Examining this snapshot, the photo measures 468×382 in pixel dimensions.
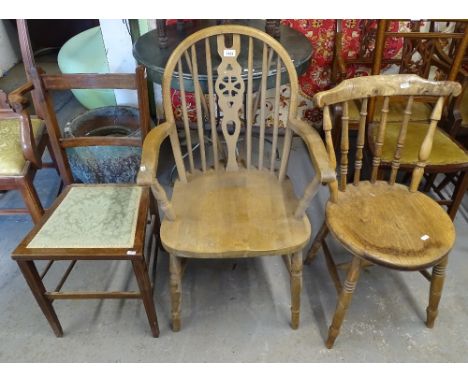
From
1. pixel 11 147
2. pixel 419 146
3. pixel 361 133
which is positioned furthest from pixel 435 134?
pixel 11 147

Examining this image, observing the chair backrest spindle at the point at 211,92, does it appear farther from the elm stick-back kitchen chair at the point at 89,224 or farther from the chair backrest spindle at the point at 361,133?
the chair backrest spindle at the point at 361,133

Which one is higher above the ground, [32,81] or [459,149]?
[32,81]

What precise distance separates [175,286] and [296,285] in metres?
0.45

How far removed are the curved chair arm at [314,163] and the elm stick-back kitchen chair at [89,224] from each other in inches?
22.4

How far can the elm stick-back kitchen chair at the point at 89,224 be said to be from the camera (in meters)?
1.22

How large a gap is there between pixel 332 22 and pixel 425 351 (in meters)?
1.92

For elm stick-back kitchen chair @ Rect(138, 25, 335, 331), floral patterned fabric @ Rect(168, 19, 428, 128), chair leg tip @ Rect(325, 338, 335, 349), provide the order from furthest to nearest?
floral patterned fabric @ Rect(168, 19, 428, 128) < chair leg tip @ Rect(325, 338, 335, 349) < elm stick-back kitchen chair @ Rect(138, 25, 335, 331)

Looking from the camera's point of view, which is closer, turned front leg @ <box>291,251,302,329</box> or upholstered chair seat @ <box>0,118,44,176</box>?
turned front leg @ <box>291,251,302,329</box>

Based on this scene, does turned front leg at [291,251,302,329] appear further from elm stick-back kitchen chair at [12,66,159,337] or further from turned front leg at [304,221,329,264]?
elm stick-back kitchen chair at [12,66,159,337]

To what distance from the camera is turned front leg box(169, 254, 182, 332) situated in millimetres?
1279


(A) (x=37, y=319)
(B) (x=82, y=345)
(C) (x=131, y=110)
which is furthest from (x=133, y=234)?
(C) (x=131, y=110)

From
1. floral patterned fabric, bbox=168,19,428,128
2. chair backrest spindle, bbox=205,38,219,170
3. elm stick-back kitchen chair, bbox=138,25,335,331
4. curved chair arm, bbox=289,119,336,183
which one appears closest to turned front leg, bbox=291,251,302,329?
elm stick-back kitchen chair, bbox=138,25,335,331

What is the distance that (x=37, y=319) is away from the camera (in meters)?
1.54

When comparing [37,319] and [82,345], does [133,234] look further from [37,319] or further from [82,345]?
[37,319]
